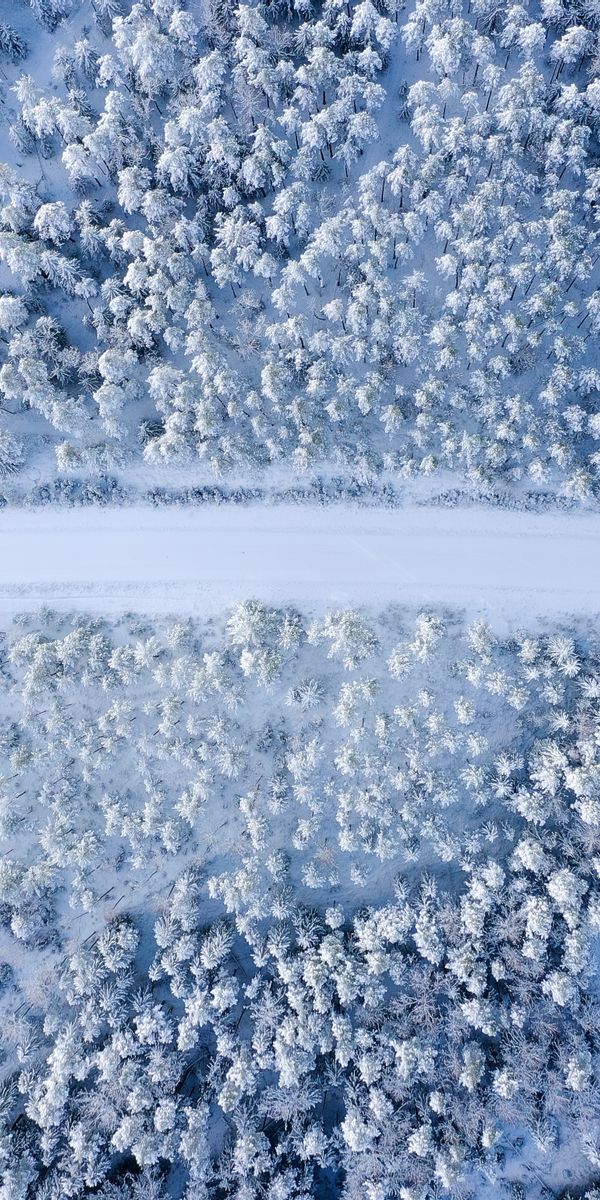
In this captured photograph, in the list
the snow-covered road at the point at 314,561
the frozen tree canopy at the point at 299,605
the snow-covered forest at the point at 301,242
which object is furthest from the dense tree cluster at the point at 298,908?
the snow-covered forest at the point at 301,242

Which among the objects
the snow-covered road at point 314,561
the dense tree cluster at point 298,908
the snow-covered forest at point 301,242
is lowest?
the dense tree cluster at point 298,908

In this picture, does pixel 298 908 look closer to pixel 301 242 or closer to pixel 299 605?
pixel 299 605

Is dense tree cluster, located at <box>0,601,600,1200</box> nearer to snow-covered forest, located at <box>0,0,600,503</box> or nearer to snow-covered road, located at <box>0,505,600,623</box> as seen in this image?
snow-covered road, located at <box>0,505,600,623</box>

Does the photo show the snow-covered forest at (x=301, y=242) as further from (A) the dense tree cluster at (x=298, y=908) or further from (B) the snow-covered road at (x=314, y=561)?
(A) the dense tree cluster at (x=298, y=908)

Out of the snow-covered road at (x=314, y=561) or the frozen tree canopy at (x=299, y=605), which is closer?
the frozen tree canopy at (x=299, y=605)

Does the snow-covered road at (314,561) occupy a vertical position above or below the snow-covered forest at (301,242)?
below
